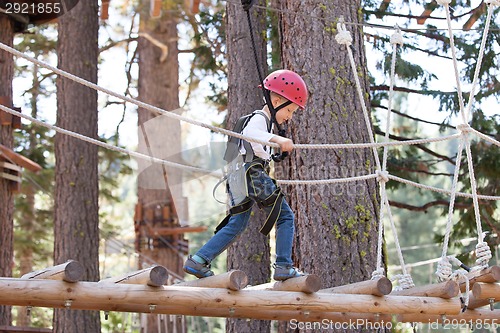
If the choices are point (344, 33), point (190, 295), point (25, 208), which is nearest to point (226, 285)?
point (190, 295)

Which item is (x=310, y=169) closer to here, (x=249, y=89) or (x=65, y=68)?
(x=249, y=89)

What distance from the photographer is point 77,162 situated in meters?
7.68

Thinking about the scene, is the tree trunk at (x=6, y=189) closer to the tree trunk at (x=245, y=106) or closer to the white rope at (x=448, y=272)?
the tree trunk at (x=245, y=106)

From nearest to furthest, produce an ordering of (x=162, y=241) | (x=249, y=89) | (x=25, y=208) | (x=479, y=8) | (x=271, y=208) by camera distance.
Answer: (x=271, y=208)
(x=249, y=89)
(x=479, y=8)
(x=162, y=241)
(x=25, y=208)

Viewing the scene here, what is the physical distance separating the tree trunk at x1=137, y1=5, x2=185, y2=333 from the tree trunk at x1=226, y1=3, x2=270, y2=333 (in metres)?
2.84

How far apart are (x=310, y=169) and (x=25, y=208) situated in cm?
722

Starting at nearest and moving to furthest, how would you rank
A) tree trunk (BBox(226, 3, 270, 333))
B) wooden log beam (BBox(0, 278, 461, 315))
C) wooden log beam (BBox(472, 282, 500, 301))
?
1. wooden log beam (BBox(0, 278, 461, 315))
2. wooden log beam (BBox(472, 282, 500, 301))
3. tree trunk (BBox(226, 3, 270, 333))

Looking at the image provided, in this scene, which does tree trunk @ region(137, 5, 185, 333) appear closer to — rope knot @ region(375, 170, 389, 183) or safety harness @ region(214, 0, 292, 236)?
rope knot @ region(375, 170, 389, 183)

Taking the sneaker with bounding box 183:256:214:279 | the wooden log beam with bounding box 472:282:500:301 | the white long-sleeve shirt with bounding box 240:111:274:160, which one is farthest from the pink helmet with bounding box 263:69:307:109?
the wooden log beam with bounding box 472:282:500:301

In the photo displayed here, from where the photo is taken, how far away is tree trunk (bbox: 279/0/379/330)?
15.6ft

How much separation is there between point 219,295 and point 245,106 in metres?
2.79

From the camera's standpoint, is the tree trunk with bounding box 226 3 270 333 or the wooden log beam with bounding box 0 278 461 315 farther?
the tree trunk with bounding box 226 3 270 333

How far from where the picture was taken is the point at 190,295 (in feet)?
12.5

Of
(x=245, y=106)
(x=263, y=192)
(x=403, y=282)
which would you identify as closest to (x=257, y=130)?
(x=263, y=192)
